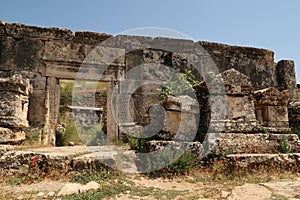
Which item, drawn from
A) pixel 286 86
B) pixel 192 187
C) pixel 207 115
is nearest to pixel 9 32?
pixel 207 115

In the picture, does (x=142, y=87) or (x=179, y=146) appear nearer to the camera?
(x=179, y=146)

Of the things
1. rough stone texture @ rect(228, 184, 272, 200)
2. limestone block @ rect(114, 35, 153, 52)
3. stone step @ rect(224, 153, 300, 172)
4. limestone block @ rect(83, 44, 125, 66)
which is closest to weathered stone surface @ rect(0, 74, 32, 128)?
limestone block @ rect(83, 44, 125, 66)

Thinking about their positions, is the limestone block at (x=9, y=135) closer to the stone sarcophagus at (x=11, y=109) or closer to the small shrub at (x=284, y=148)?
the stone sarcophagus at (x=11, y=109)

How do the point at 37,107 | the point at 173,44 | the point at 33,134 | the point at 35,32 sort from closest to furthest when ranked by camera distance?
the point at 33,134 → the point at 37,107 → the point at 35,32 → the point at 173,44

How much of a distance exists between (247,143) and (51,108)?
5.02 meters

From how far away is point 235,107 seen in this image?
4.53 m

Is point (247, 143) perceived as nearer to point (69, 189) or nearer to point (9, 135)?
point (69, 189)

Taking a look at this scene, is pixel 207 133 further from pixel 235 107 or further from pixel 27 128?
pixel 27 128

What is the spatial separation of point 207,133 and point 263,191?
1.59 meters

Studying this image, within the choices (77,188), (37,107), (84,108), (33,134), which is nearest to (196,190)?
(77,188)

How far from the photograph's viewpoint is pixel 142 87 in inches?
287

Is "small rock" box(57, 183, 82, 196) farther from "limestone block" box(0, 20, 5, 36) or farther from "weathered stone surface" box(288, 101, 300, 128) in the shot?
"limestone block" box(0, 20, 5, 36)

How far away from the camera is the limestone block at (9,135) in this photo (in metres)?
4.87

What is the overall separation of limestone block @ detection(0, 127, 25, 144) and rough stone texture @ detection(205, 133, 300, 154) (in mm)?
3972
